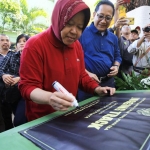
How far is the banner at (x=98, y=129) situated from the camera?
52 centimetres

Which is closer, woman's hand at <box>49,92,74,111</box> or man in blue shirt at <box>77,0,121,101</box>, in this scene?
woman's hand at <box>49,92,74,111</box>

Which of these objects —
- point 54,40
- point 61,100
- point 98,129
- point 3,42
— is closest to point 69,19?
point 54,40

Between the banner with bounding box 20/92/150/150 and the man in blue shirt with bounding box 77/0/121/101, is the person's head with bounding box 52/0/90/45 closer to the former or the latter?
the banner with bounding box 20/92/150/150

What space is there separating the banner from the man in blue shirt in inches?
27.9

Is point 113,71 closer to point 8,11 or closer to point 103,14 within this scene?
point 103,14

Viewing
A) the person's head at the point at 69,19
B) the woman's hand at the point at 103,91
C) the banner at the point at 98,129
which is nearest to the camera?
the banner at the point at 98,129

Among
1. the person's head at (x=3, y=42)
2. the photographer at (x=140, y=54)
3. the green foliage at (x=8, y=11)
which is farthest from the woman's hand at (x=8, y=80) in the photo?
the green foliage at (x=8, y=11)

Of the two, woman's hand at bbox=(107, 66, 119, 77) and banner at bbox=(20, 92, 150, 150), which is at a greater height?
woman's hand at bbox=(107, 66, 119, 77)

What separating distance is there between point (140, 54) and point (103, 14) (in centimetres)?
86

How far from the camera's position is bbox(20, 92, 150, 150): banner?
0.52 metres

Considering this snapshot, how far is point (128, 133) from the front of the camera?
22.7 inches

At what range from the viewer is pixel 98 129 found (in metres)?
0.61

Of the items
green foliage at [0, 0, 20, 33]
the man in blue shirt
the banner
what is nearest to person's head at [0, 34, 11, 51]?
the man in blue shirt

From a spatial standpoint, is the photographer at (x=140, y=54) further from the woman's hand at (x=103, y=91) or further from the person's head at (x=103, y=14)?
the woman's hand at (x=103, y=91)
